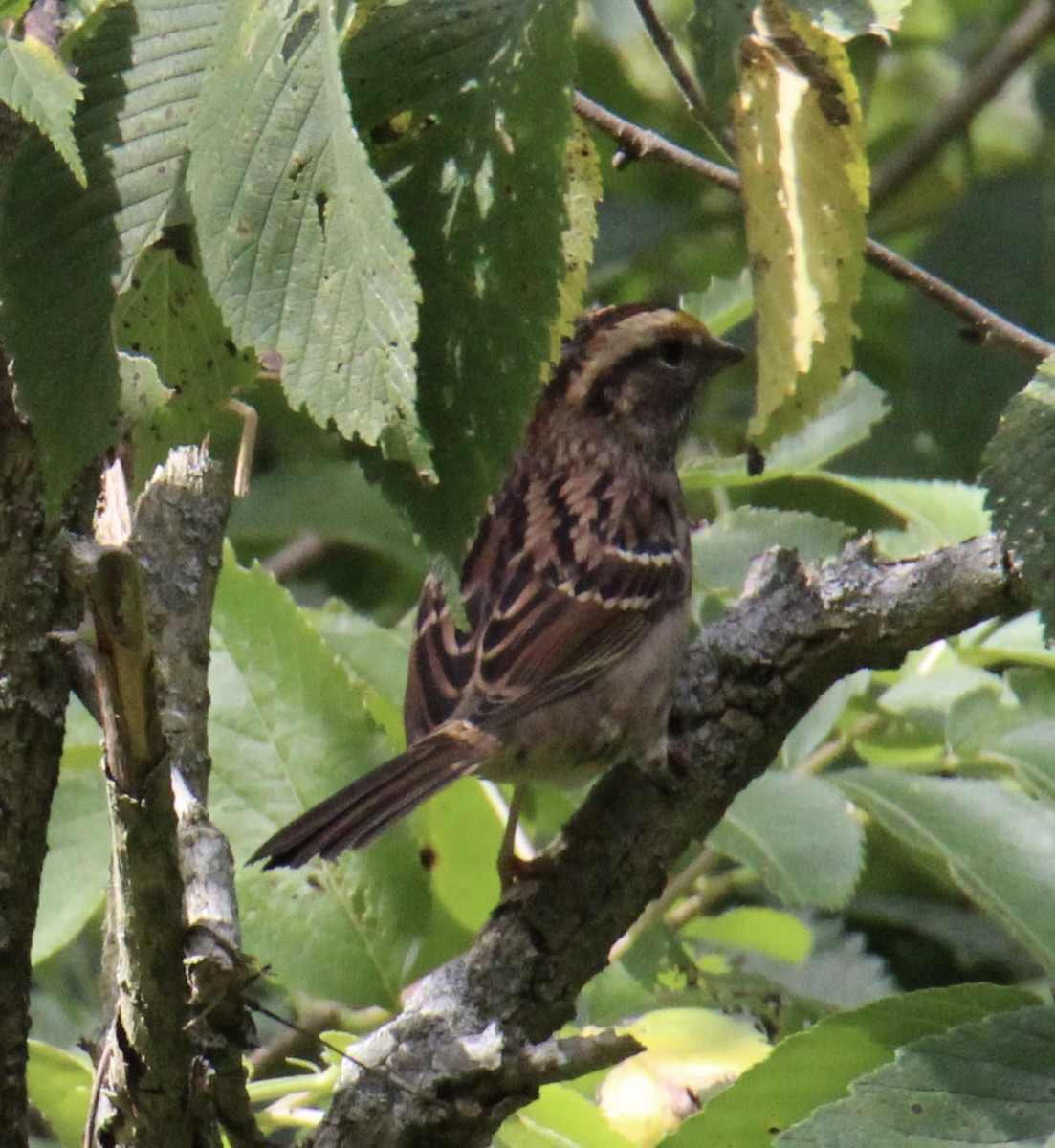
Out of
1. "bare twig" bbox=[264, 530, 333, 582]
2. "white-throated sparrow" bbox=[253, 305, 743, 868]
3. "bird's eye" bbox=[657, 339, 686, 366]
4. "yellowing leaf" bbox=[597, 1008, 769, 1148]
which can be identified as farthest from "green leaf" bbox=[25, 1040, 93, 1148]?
"bare twig" bbox=[264, 530, 333, 582]

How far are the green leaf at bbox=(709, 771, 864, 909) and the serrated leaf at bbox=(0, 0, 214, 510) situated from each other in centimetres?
126

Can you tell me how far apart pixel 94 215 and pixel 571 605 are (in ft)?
6.25

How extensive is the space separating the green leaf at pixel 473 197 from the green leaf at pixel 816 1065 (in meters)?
0.88

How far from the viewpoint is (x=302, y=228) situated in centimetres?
126

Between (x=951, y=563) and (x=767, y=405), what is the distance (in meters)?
0.64

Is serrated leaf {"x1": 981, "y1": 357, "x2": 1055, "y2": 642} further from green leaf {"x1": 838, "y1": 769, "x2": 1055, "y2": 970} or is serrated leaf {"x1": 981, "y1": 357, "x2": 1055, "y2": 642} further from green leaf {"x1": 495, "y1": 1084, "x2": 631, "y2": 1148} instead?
green leaf {"x1": 495, "y1": 1084, "x2": 631, "y2": 1148}

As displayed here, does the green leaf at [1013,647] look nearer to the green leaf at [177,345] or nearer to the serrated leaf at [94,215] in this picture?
the green leaf at [177,345]

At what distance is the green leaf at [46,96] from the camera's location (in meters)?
1.24

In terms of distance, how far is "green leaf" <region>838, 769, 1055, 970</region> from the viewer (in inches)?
83.7

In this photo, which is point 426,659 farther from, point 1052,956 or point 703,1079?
point 1052,956

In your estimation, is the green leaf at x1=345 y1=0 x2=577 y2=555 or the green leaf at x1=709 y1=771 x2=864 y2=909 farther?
the green leaf at x1=709 y1=771 x2=864 y2=909

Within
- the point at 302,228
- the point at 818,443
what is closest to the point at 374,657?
the point at 818,443

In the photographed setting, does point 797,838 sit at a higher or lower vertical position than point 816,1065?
higher

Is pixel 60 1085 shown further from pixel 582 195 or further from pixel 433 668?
pixel 582 195
